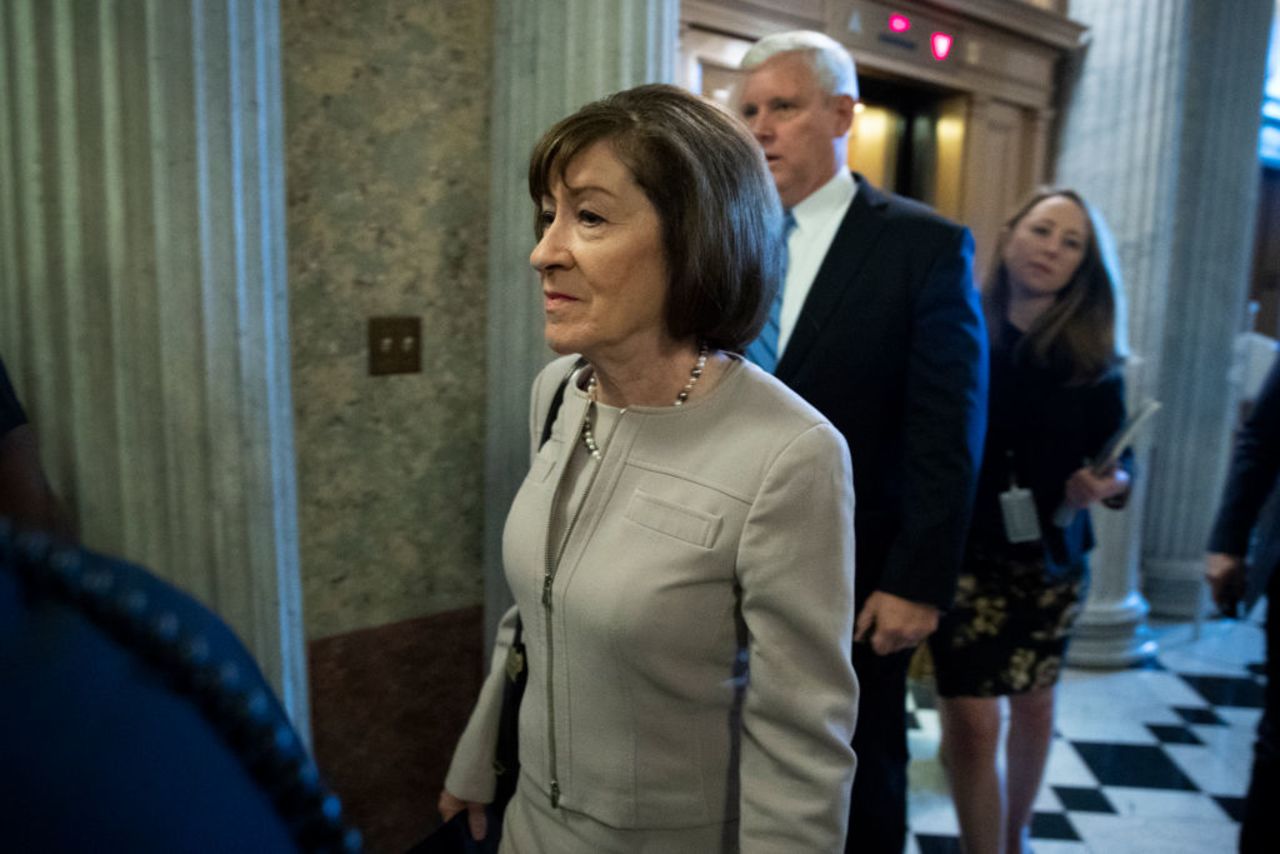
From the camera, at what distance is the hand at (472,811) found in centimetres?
144

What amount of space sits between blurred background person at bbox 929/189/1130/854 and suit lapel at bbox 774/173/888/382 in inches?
31.5

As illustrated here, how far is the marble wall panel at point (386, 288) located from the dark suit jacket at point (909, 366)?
34.6 inches

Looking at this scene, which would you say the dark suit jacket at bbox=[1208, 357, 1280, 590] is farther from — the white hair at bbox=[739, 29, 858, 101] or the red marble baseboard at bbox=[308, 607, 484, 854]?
the red marble baseboard at bbox=[308, 607, 484, 854]

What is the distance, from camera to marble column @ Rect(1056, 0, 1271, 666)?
429cm

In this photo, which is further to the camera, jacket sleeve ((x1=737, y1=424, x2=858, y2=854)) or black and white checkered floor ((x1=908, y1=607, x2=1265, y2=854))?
black and white checkered floor ((x1=908, y1=607, x2=1265, y2=854))

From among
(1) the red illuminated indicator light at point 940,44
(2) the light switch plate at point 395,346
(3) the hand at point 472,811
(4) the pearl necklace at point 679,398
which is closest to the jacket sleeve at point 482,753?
(3) the hand at point 472,811

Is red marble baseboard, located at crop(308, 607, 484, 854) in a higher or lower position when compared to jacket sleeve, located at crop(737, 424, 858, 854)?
lower

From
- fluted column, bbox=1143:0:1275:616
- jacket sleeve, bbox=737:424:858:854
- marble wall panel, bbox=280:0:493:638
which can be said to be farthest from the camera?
fluted column, bbox=1143:0:1275:616

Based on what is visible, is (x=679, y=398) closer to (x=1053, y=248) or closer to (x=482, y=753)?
(x=482, y=753)

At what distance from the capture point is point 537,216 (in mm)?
1336

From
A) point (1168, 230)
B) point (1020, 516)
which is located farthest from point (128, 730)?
point (1168, 230)

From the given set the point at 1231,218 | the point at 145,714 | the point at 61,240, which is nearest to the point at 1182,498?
the point at 1231,218

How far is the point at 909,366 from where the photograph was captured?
6.12 ft

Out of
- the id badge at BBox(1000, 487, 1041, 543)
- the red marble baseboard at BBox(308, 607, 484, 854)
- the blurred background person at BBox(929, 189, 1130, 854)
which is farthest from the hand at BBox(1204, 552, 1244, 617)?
the red marble baseboard at BBox(308, 607, 484, 854)
